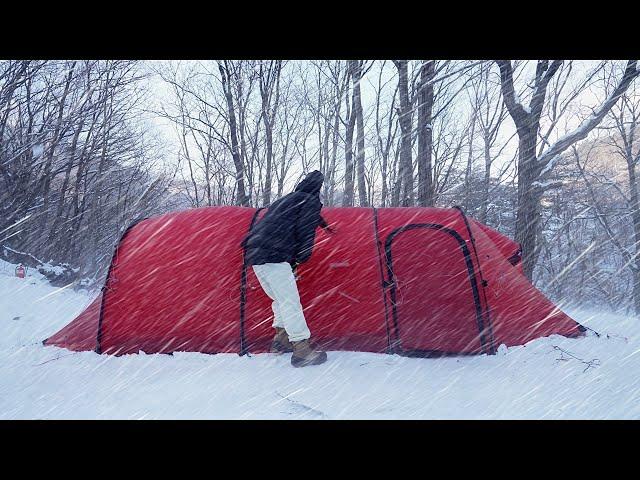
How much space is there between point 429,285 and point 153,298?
321 cm

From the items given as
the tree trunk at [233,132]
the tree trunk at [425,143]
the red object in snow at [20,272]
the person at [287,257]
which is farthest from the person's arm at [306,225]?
the tree trunk at [233,132]

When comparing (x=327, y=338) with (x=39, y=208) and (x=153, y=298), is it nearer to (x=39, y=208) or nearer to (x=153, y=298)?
(x=153, y=298)

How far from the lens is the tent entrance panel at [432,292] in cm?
412

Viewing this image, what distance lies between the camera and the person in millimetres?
3828

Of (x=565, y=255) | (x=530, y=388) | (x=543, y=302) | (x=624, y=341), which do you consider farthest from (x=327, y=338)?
(x=565, y=255)

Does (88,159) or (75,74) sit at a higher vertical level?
(75,74)

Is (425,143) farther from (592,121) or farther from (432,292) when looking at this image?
(432,292)

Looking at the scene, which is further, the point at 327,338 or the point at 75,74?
the point at 75,74

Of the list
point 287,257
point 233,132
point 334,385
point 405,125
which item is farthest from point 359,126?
point 334,385

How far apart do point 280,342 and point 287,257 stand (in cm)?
97

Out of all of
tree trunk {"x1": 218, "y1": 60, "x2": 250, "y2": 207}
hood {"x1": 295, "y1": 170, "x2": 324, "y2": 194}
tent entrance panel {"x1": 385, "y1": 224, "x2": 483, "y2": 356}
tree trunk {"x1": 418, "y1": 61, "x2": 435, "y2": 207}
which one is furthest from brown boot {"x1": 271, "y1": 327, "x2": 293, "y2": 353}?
tree trunk {"x1": 218, "y1": 60, "x2": 250, "y2": 207}

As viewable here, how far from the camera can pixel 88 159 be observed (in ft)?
53.5

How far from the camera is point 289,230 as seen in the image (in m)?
3.92

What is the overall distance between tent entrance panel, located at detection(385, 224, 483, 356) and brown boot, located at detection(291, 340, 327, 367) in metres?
0.94
